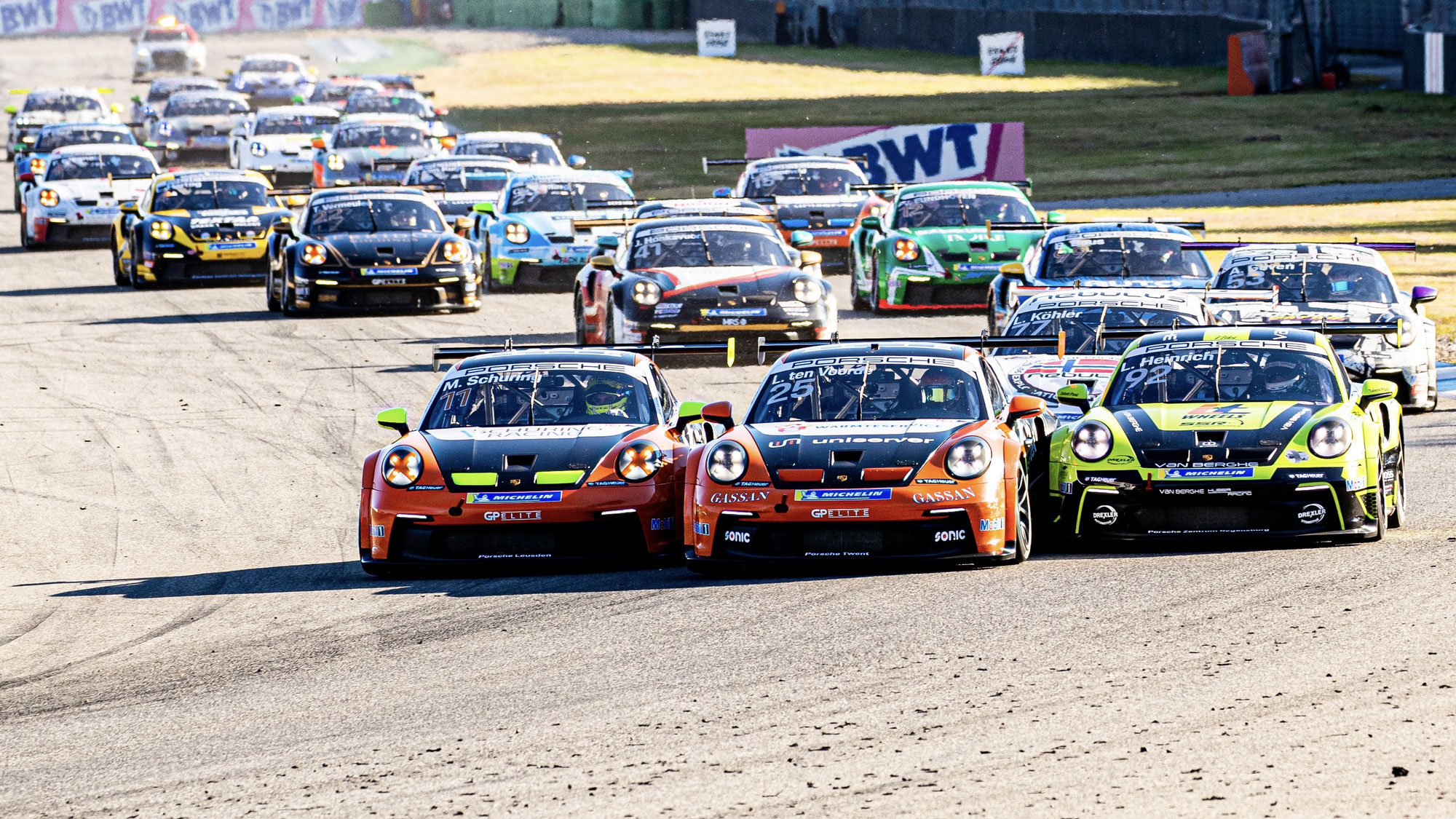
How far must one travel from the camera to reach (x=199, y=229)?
2719 cm

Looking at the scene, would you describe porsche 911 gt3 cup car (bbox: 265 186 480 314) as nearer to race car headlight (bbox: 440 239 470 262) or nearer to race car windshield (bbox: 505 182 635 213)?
race car headlight (bbox: 440 239 470 262)

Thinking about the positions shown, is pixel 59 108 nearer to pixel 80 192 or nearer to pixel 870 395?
pixel 80 192

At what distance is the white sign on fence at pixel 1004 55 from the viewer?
60125mm

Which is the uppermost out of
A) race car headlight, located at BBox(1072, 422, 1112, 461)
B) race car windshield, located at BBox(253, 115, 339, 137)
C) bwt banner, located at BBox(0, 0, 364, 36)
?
bwt banner, located at BBox(0, 0, 364, 36)

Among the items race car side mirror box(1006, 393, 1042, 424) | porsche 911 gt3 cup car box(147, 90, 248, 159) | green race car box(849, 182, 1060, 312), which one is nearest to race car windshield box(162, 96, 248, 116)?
porsche 911 gt3 cup car box(147, 90, 248, 159)

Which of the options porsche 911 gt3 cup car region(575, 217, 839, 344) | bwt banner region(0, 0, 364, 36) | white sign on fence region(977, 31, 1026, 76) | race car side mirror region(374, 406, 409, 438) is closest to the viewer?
race car side mirror region(374, 406, 409, 438)

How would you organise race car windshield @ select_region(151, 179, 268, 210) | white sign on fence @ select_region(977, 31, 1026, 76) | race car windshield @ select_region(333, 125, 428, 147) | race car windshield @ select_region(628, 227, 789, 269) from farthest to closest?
1. white sign on fence @ select_region(977, 31, 1026, 76)
2. race car windshield @ select_region(333, 125, 428, 147)
3. race car windshield @ select_region(151, 179, 268, 210)
4. race car windshield @ select_region(628, 227, 789, 269)

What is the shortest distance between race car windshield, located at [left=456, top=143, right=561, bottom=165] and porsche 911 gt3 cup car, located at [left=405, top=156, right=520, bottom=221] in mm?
2371

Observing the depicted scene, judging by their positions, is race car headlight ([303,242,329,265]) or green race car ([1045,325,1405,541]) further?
race car headlight ([303,242,329,265])

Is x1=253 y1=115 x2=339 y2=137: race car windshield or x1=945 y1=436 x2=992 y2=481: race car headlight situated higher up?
x1=253 y1=115 x2=339 y2=137: race car windshield

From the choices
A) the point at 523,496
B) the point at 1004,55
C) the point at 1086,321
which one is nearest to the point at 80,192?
the point at 1086,321

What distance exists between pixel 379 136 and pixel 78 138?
537cm

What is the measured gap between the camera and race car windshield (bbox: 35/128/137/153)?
122 ft

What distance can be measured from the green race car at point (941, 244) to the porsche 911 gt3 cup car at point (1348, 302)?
3.89 metres
